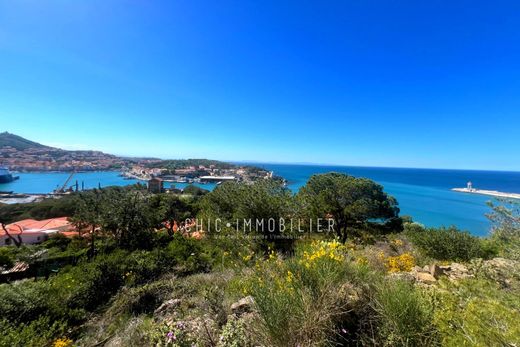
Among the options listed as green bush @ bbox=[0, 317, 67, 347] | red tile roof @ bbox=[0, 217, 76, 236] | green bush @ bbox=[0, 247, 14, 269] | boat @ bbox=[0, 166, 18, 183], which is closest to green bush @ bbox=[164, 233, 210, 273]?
green bush @ bbox=[0, 317, 67, 347]

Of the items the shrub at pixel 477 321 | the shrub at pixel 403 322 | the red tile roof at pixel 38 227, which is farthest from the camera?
the red tile roof at pixel 38 227

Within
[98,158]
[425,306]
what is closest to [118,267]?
[425,306]

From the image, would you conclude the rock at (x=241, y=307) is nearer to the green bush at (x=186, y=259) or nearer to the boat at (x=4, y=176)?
the green bush at (x=186, y=259)

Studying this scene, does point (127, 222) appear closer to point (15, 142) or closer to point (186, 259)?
point (186, 259)

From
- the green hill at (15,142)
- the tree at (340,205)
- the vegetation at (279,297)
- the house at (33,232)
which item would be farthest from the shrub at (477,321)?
the green hill at (15,142)

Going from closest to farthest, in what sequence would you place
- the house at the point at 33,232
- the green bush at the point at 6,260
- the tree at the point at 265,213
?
the tree at the point at 265,213 < the green bush at the point at 6,260 < the house at the point at 33,232

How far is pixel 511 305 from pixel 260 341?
108 inches

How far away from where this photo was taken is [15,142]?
84375 millimetres

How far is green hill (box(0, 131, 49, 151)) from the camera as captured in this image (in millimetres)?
81281

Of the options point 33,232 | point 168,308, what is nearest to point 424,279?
point 168,308

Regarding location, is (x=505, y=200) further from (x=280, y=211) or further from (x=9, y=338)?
(x=9, y=338)

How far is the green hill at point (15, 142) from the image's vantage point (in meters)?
81.3

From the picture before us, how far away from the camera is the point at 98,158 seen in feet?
336

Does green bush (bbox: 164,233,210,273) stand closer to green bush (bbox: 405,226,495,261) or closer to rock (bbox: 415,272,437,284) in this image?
rock (bbox: 415,272,437,284)
